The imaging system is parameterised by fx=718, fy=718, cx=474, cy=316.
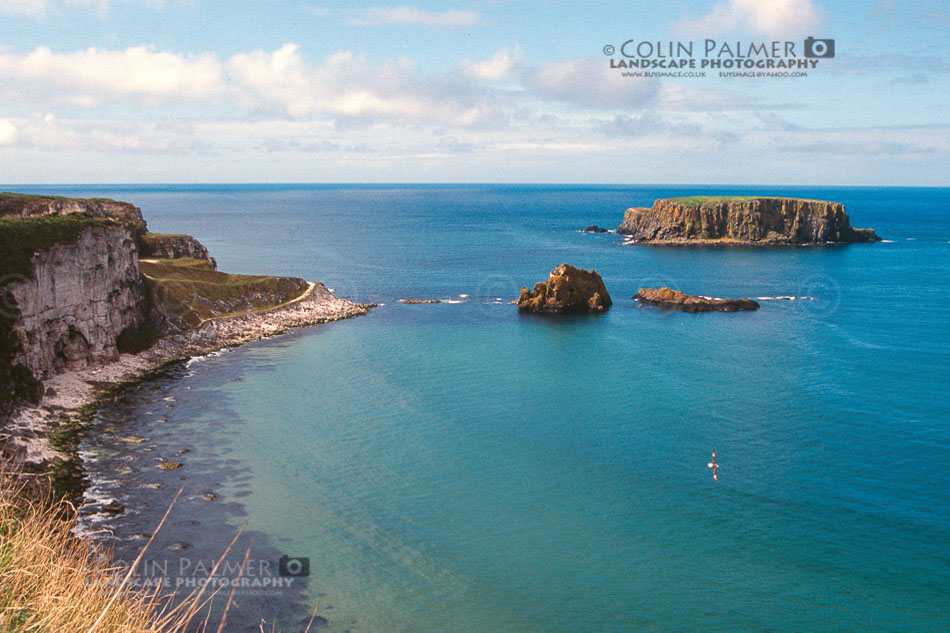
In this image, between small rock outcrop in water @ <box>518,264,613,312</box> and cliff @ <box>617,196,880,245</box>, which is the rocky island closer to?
small rock outcrop in water @ <box>518,264,613,312</box>

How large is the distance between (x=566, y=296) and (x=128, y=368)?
60000 mm

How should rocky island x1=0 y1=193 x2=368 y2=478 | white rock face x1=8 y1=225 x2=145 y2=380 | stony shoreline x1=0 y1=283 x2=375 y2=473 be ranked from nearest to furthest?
stony shoreline x1=0 y1=283 x2=375 y2=473, rocky island x1=0 y1=193 x2=368 y2=478, white rock face x1=8 y1=225 x2=145 y2=380

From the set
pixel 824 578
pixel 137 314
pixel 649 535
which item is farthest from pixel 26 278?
pixel 824 578

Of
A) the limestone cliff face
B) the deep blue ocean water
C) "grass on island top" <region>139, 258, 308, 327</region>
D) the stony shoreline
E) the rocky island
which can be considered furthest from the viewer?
"grass on island top" <region>139, 258, 308, 327</region>

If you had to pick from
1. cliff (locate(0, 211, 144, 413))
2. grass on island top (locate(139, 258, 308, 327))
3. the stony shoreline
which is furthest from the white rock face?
grass on island top (locate(139, 258, 308, 327))

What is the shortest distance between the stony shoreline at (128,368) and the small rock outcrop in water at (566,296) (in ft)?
83.3

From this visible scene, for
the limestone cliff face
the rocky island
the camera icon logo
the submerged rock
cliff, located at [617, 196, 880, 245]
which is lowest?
the camera icon logo

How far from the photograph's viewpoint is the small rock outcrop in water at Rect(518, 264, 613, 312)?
349 feet

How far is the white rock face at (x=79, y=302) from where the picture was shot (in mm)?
63125

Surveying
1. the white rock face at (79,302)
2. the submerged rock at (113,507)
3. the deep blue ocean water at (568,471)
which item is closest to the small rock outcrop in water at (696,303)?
A: the deep blue ocean water at (568,471)

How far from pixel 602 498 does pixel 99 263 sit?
56837 millimetres

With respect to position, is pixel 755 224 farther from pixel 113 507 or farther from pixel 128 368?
pixel 113 507

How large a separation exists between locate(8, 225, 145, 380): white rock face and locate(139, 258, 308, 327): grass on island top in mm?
5208

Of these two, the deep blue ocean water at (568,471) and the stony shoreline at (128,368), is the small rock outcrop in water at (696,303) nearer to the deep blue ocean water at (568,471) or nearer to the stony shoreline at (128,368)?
the deep blue ocean water at (568,471)
